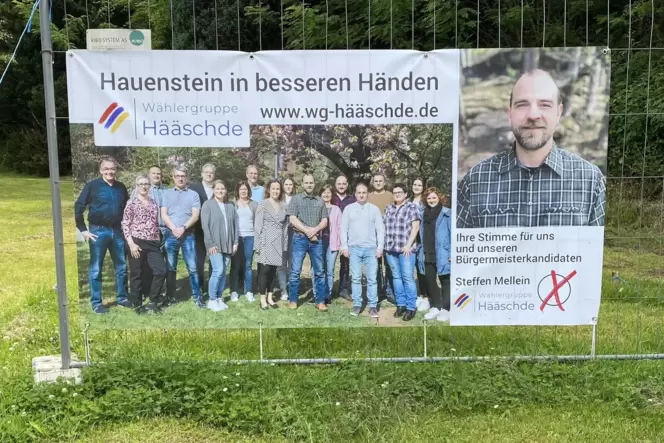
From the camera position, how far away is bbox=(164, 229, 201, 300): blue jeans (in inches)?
176

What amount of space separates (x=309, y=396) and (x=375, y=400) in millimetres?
457

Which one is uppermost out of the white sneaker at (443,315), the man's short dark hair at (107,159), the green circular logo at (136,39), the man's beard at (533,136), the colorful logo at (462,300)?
the green circular logo at (136,39)

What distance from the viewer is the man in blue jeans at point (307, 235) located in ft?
14.6

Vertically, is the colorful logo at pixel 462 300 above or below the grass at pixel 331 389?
above

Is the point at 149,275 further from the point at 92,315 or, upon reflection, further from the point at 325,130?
the point at 325,130

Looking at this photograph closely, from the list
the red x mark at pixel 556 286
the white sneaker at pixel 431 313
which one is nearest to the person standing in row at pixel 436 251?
the white sneaker at pixel 431 313

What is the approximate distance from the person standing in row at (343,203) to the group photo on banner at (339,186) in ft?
0.05

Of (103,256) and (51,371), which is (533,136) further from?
(51,371)

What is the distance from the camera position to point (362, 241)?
451 centimetres

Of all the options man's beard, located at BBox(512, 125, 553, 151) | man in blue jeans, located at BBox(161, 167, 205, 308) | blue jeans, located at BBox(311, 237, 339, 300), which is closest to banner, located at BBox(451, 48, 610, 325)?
man's beard, located at BBox(512, 125, 553, 151)

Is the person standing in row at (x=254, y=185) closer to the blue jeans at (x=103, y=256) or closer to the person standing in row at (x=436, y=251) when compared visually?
the blue jeans at (x=103, y=256)

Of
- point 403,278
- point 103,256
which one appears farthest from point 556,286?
point 103,256

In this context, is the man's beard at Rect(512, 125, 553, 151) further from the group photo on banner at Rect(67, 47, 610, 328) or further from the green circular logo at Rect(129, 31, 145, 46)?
the green circular logo at Rect(129, 31, 145, 46)

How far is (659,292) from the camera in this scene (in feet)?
20.3
